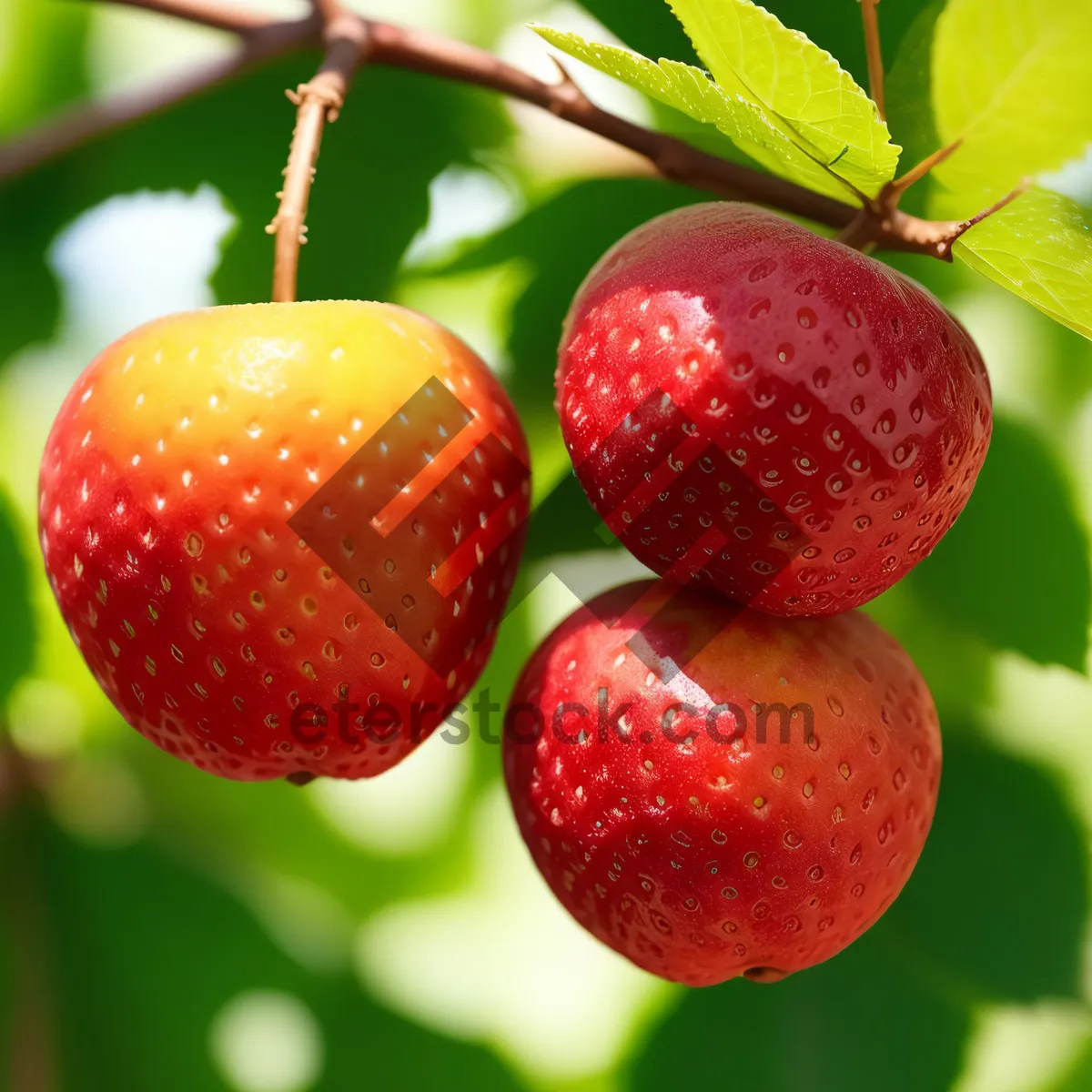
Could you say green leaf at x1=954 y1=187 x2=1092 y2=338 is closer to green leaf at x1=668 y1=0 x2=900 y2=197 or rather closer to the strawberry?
green leaf at x1=668 y1=0 x2=900 y2=197

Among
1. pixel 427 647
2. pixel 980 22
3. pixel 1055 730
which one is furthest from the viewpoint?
pixel 1055 730

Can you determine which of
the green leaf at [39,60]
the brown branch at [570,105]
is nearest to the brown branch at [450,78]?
the brown branch at [570,105]

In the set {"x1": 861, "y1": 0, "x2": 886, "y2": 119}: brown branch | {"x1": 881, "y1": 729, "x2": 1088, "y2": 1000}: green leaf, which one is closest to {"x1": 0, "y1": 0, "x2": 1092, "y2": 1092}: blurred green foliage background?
{"x1": 881, "y1": 729, "x2": 1088, "y2": 1000}: green leaf

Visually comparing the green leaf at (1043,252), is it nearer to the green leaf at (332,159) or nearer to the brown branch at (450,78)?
the brown branch at (450,78)

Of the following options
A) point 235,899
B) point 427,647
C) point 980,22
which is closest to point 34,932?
point 235,899

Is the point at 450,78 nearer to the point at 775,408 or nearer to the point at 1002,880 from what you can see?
the point at 775,408

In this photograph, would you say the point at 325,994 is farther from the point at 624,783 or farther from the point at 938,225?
the point at 938,225

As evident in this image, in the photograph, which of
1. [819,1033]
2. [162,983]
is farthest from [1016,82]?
[162,983]
